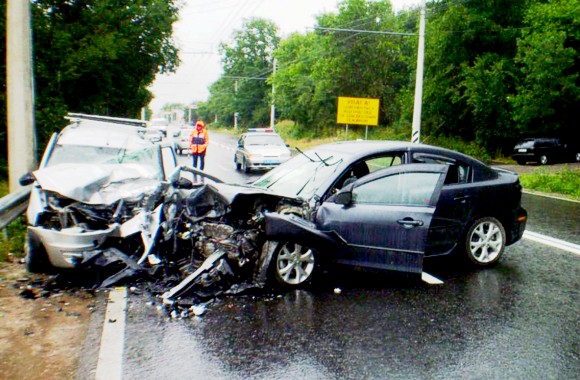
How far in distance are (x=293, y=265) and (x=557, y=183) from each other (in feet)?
44.4

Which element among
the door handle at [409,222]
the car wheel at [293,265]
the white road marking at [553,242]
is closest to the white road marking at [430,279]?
the door handle at [409,222]

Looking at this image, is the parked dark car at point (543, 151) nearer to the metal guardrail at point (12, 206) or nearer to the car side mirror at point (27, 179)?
the metal guardrail at point (12, 206)

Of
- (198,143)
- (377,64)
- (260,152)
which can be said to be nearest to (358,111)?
(377,64)

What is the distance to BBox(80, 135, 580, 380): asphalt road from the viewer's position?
13.8 ft

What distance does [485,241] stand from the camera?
7.17 m

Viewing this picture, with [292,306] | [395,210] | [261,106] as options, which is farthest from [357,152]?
[261,106]

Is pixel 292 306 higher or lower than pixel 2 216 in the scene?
lower

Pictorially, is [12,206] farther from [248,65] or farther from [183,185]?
[248,65]

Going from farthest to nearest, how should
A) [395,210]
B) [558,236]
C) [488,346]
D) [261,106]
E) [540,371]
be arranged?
[261,106] < [558,236] < [395,210] < [488,346] < [540,371]

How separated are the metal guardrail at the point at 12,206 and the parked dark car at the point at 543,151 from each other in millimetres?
26040

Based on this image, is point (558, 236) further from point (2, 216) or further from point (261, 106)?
point (261, 106)

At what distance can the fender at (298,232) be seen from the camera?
19.3 feet

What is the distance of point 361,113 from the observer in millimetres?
34031

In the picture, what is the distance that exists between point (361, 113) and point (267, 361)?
30.6 meters
